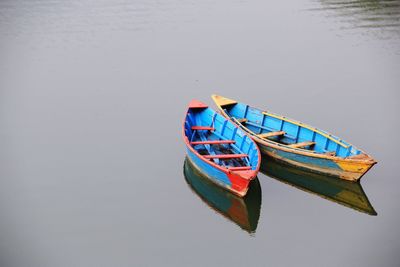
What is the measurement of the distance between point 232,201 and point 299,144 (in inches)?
137

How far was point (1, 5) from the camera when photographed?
133 feet

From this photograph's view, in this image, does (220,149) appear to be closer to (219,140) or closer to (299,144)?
(219,140)

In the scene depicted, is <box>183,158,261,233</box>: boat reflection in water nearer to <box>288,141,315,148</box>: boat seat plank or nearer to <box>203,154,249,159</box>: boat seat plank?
<box>203,154,249,159</box>: boat seat plank

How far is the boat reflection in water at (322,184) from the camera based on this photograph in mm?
17859

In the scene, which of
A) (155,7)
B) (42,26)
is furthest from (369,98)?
(42,26)

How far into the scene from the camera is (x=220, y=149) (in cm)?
2031

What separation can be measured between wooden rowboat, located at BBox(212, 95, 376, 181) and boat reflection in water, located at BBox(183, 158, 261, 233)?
5.42ft

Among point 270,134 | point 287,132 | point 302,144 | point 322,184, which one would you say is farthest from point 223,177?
point 287,132

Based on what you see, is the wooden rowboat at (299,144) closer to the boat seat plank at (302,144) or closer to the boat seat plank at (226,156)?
the boat seat plank at (302,144)

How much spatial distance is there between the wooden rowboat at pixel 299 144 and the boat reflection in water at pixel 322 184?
27cm

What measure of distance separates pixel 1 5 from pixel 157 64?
1840 centimetres

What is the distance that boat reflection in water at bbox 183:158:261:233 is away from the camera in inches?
679

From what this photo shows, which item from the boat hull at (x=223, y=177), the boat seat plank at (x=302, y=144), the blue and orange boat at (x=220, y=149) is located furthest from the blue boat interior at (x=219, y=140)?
the boat seat plank at (x=302, y=144)

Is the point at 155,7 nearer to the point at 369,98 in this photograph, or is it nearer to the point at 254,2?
the point at 254,2
